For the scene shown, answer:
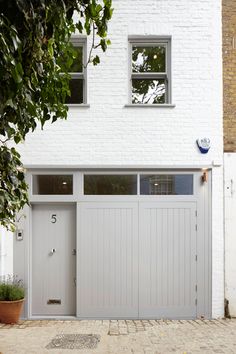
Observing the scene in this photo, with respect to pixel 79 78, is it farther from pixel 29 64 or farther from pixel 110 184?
pixel 29 64

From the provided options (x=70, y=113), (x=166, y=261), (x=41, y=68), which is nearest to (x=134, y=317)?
(x=166, y=261)

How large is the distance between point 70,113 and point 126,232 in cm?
259

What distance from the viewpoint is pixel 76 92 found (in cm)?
845

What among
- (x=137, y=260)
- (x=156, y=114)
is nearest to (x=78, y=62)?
(x=156, y=114)

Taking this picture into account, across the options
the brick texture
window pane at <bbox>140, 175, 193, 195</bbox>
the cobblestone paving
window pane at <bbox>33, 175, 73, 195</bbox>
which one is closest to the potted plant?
the cobblestone paving

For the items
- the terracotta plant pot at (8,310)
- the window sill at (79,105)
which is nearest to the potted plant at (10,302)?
the terracotta plant pot at (8,310)

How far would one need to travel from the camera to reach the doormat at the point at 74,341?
6.42 m

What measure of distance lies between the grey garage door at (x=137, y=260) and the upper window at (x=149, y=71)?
219 centimetres

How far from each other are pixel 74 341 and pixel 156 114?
442 centimetres

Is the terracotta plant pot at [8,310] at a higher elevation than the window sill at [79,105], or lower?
lower

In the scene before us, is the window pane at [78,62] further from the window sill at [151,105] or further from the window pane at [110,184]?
the window pane at [110,184]

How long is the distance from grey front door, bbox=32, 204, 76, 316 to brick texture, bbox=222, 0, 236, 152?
3460mm

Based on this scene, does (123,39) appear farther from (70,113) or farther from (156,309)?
(156,309)

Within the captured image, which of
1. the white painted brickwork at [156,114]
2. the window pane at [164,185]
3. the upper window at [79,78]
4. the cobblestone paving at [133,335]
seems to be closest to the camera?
the cobblestone paving at [133,335]
